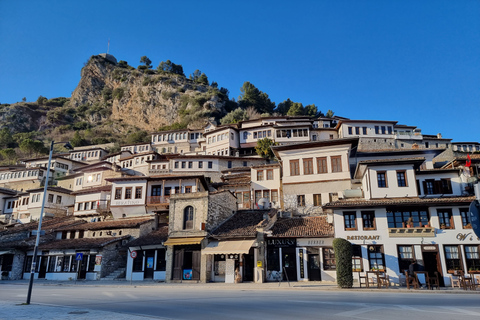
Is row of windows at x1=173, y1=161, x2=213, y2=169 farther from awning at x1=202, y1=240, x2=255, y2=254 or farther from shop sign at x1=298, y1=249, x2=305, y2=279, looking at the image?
shop sign at x1=298, y1=249, x2=305, y2=279

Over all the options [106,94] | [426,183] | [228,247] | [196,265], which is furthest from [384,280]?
[106,94]

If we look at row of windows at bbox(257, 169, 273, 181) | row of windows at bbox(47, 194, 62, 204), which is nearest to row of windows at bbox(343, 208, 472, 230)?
row of windows at bbox(257, 169, 273, 181)

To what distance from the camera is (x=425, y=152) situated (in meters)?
36.8

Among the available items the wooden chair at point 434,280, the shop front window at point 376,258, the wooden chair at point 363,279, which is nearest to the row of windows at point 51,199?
the wooden chair at point 363,279

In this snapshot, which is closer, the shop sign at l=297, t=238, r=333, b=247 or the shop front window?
the shop front window

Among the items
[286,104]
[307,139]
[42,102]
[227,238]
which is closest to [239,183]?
[227,238]

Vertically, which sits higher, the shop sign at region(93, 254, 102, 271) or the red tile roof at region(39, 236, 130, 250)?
the red tile roof at region(39, 236, 130, 250)

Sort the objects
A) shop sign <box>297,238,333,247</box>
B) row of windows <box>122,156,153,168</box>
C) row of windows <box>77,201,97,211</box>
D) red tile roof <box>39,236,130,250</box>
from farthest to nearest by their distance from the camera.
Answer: row of windows <box>122,156,153,168</box> < row of windows <box>77,201,97,211</box> < red tile roof <box>39,236,130,250</box> < shop sign <box>297,238,333,247</box>

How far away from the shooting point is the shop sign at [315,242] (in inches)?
981

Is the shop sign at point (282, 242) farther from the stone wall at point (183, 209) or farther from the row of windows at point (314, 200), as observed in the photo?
the row of windows at point (314, 200)

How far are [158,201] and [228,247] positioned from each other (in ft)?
53.5

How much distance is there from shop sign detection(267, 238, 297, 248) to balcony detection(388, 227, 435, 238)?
702 cm

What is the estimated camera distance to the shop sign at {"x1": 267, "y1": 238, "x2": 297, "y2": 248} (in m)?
25.5

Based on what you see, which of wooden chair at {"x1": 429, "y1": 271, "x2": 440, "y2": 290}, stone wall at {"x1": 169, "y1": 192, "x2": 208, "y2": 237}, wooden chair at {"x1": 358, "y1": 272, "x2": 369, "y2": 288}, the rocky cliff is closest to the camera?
wooden chair at {"x1": 429, "y1": 271, "x2": 440, "y2": 290}
